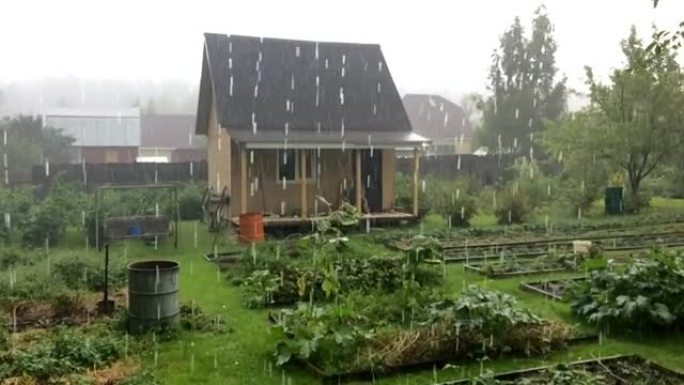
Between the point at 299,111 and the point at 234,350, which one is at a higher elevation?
the point at 299,111

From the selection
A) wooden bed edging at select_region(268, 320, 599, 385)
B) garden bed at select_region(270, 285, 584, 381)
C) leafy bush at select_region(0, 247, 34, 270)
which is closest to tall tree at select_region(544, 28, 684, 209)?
garden bed at select_region(270, 285, 584, 381)

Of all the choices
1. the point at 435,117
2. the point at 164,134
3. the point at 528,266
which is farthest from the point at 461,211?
the point at 164,134

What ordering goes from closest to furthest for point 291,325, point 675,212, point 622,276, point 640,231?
point 291,325 → point 622,276 → point 640,231 → point 675,212

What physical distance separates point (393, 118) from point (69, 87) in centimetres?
7675

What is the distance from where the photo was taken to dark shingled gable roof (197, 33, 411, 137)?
1772 centimetres

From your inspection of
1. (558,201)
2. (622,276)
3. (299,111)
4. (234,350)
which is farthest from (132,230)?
(558,201)

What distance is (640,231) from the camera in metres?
15.8

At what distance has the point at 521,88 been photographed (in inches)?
1636

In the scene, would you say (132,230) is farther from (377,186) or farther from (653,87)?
(653,87)

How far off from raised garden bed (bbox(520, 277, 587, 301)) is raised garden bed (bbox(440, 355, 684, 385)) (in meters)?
2.48

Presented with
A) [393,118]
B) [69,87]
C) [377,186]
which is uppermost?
[69,87]

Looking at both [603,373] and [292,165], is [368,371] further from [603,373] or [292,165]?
[292,165]

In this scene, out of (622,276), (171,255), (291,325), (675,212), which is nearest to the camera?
(291,325)

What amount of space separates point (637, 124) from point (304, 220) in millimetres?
11006
